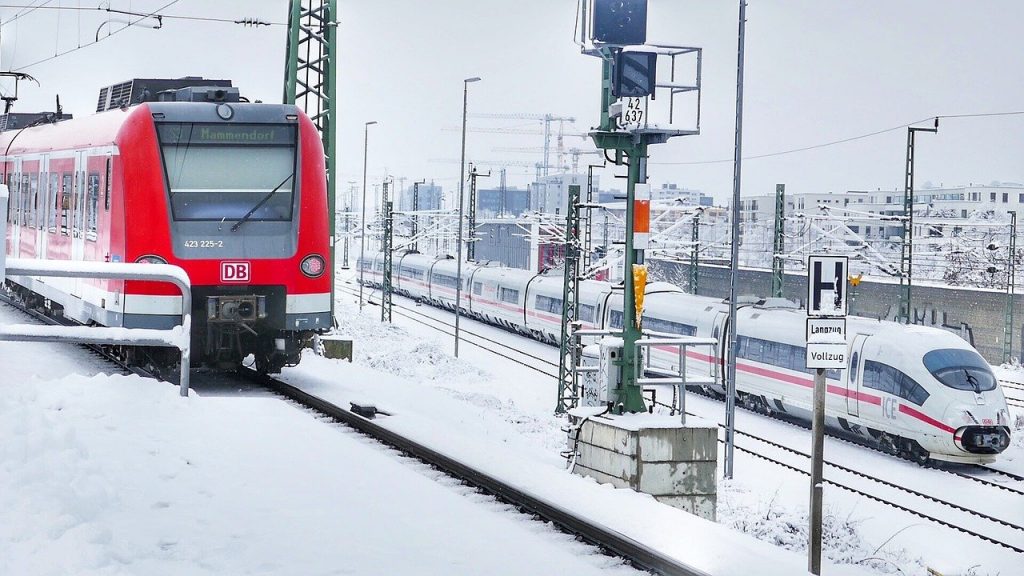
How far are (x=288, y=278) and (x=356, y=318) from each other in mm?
33776

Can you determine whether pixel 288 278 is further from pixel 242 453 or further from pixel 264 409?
pixel 242 453

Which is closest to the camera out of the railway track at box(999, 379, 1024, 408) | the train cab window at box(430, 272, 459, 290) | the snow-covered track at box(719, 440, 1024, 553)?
the snow-covered track at box(719, 440, 1024, 553)

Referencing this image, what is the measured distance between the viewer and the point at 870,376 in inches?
1003

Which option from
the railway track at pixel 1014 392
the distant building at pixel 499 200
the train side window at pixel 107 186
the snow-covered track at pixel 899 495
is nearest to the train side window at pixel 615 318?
the railway track at pixel 1014 392

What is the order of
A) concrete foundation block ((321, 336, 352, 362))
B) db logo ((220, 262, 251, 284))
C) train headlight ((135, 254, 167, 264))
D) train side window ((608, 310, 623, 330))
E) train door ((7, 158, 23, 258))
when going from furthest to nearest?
train side window ((608, 310, 623, 330))
concrete foundation block ((321, 336, 352, 362))
train door ((7, 158, 23, 258))
db logo ((220, 262, 251, 284))
train headlight ((135, 254, 167, 264))

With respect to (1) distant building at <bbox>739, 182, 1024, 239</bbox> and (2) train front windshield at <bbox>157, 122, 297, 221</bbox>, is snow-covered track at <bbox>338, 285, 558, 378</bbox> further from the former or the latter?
(1) distant building at <bbox>739, 182, 1024, 239</bbox>

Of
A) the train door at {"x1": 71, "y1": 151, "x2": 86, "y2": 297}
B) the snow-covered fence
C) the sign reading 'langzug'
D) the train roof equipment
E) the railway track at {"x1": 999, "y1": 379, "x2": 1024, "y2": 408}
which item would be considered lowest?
the railway track at {"x1": 999, "y1": 379, "x2": 1024, "y2": 408}

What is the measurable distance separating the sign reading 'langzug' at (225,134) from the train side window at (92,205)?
160cm

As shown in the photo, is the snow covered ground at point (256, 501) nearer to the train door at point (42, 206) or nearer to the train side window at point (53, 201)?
the train side window at point (53, 201)

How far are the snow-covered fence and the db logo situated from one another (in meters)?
3.48

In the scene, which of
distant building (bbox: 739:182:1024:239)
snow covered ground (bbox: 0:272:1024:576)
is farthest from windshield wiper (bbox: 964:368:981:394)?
distant building (bbox: 739:182:1024:239)

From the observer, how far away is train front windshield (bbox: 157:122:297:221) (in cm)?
1322

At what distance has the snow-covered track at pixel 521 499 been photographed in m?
6.47

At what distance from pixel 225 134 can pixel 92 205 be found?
2324 millimetres
